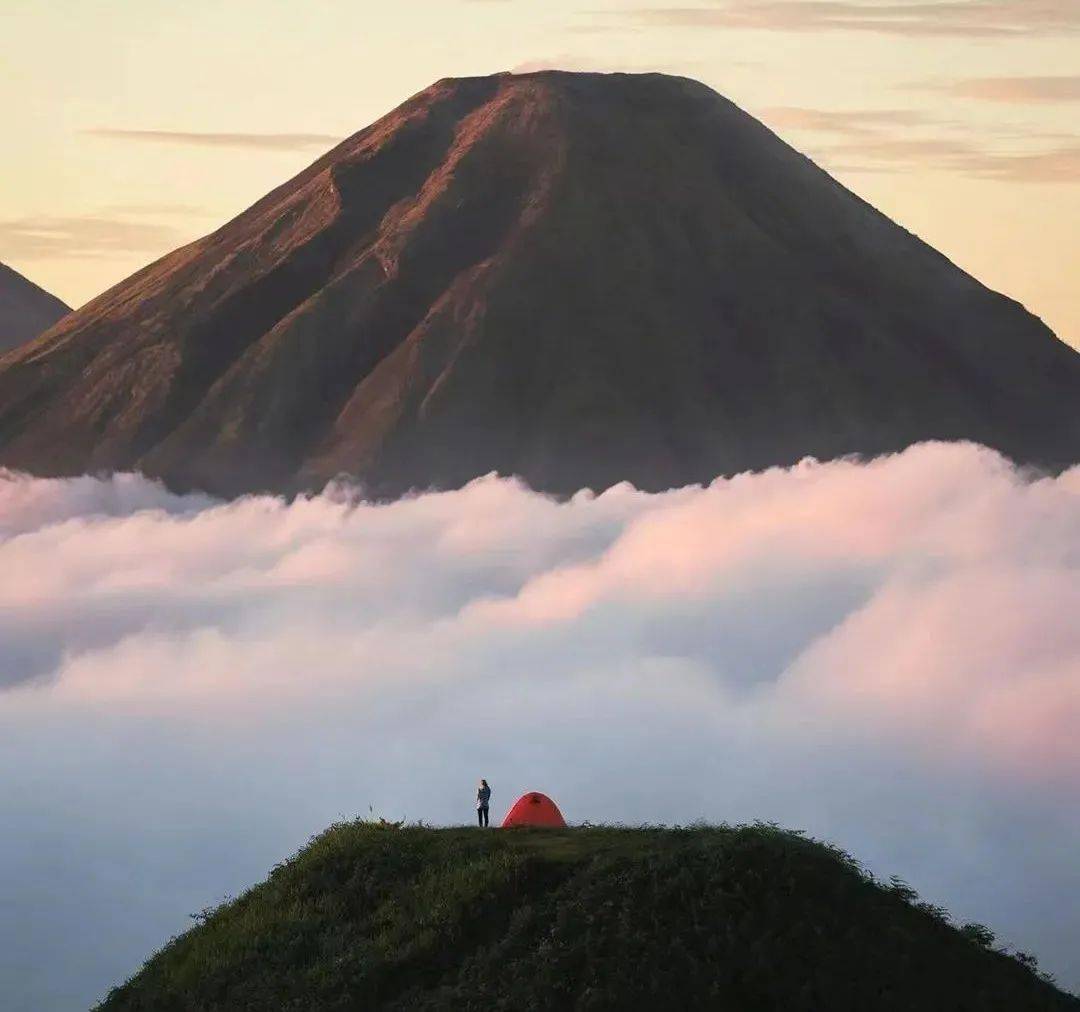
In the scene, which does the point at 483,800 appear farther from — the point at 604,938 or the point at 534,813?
the point at 604,938

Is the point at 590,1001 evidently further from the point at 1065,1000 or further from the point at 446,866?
the point at 1065,1000

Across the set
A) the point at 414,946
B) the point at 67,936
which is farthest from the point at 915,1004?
the point at 67,936

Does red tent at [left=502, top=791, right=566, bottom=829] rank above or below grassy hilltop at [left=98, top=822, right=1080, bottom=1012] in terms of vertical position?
above

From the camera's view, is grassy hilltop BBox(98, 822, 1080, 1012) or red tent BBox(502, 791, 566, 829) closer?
grassy hilltop BBox(98, 822, 1080, 1012)

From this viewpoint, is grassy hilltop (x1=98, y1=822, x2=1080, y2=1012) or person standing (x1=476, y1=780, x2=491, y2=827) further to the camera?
person standing (x1=476, y1=780, x2=491, y2=827)

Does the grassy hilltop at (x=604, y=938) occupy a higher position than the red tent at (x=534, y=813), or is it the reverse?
the red tent at (x=534, y=813)

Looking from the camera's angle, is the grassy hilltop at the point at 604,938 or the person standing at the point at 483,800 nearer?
the grassy hilltop at the point at 604,938

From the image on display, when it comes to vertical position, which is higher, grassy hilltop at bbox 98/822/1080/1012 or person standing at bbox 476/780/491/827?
person standing at bbox 476/780/491/827
